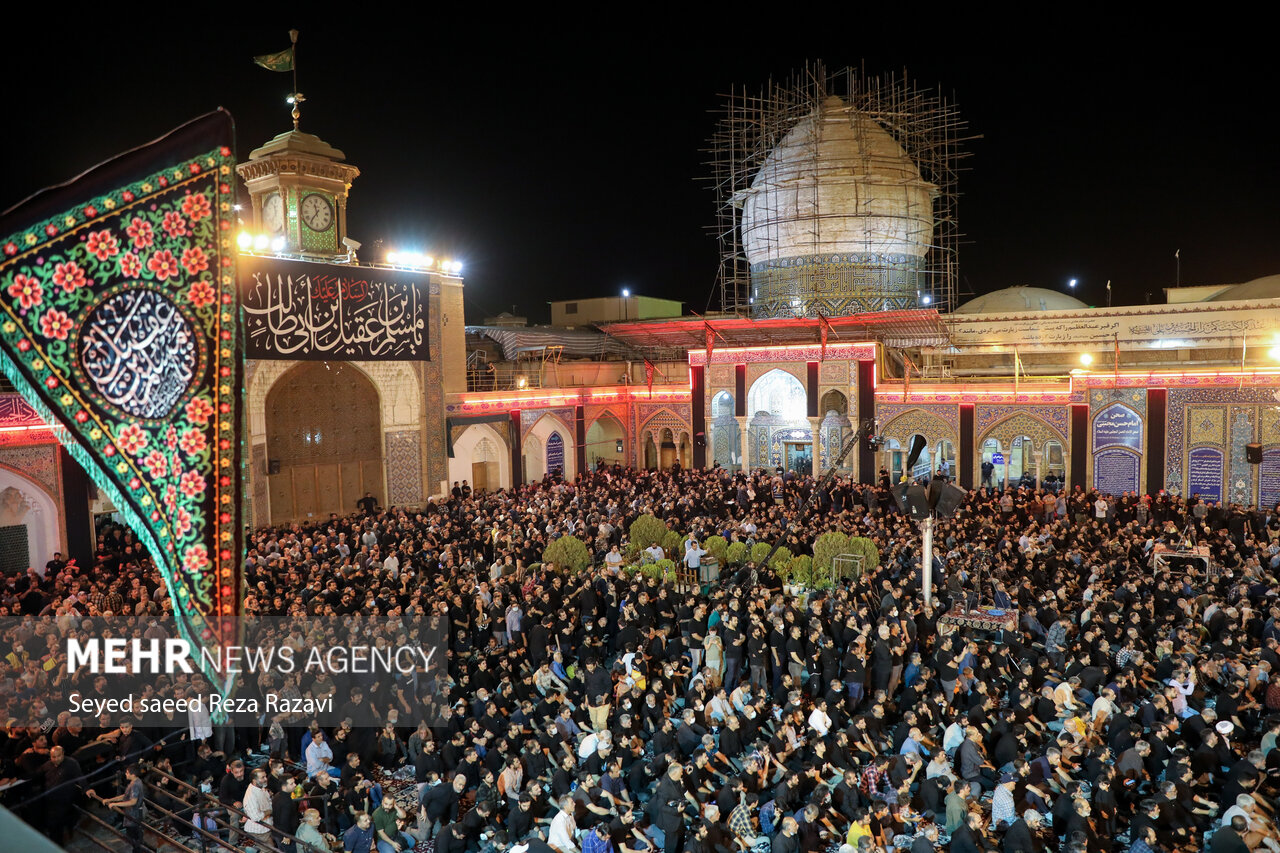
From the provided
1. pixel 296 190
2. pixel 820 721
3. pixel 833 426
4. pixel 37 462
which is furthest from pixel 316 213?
pixel 820 721

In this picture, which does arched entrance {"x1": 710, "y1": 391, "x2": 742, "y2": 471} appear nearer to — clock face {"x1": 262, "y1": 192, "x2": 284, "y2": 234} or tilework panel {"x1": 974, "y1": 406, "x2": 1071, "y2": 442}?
tilework panel {"x1": 974, "y1": 406, "x2": 1071, "y2": 442}

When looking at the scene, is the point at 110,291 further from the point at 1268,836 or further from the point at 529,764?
the point at 1268,836

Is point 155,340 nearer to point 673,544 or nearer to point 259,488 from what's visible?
point 673,544

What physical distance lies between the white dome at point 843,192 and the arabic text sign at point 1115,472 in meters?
9.42

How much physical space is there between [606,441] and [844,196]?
11.0 meters

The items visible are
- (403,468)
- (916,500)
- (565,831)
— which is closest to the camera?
(565,831)

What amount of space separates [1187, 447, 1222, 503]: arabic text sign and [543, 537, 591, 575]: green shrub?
15103 mm

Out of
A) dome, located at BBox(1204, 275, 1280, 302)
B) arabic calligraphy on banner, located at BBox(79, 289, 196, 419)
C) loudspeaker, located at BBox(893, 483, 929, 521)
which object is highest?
dome, located at BBox(1204, 275, 1280, 302)

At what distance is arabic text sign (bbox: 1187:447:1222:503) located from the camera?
1970cm

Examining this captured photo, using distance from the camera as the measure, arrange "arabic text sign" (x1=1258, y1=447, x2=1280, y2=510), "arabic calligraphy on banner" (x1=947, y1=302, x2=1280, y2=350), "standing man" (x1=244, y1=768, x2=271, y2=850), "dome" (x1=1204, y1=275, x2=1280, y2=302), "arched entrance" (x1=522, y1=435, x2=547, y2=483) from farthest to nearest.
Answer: "arched entrance" (x1=522, y1=435, x2=547, y2=483)
"dome" (x1=1204, y1=275, x2=1280, y2=302)
"arabic calligraphy on banner" (x1=947, y1=302, x2=1280, y2=350)
"arabic text sign" (x1=1258, y1=447, x2=1280, y2=510)
"standing man" (x1=244, y1=768, x2=271, y2=850)

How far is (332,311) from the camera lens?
19.1 m

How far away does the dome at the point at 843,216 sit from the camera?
2662 centimetres

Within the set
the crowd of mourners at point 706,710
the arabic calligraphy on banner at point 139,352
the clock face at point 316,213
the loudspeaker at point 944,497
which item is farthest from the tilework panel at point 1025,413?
the arabic calligraphy on banner at point 139,352

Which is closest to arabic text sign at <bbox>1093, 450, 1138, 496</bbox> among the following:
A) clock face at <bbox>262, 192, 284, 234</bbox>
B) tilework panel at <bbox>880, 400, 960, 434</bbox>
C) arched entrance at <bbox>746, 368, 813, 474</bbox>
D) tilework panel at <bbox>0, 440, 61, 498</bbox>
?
tilework panel at <bbox>880, 400, 960, 434</bbox>
